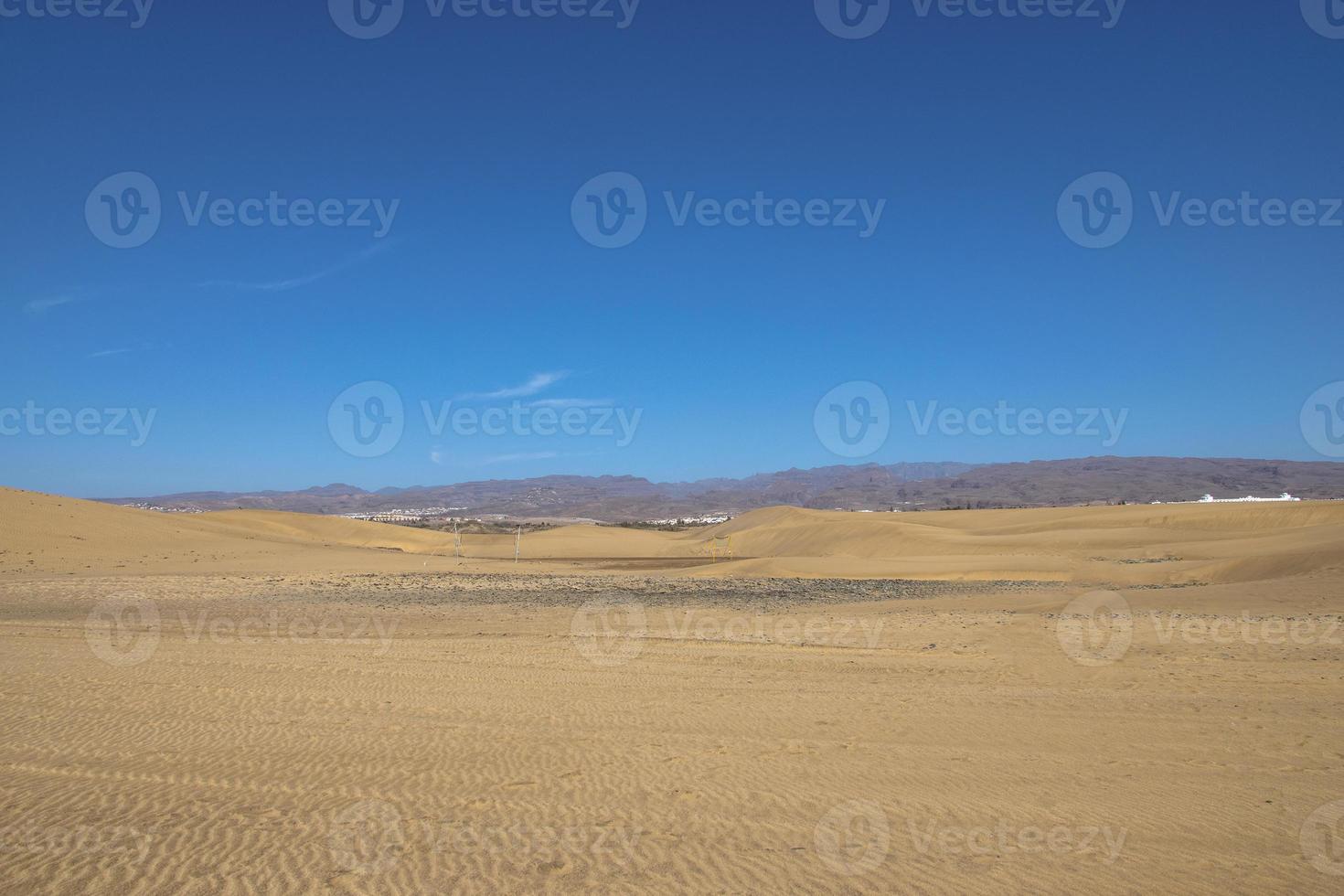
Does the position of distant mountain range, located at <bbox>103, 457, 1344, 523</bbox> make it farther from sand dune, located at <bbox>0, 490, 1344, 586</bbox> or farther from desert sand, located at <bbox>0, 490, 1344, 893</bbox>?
desert sand, located at <bbox>0, 490, 1344, 893</bbox>

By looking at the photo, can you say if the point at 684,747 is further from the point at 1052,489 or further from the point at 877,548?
the point at 1052,489

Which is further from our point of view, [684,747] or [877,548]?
[877,548]

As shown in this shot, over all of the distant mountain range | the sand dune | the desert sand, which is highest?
the distant mountain range

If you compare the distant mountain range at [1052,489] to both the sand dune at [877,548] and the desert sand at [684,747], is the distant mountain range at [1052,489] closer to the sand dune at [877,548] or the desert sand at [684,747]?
the sand dune at [877,548]

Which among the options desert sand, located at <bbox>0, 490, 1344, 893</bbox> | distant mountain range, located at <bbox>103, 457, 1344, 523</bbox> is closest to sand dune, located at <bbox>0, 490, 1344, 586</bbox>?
desert sand, located at <bbox>0, 490, 1344, 893</bbox>

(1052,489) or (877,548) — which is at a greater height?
(1052,489)

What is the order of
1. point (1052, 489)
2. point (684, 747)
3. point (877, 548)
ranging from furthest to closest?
point (1052, 489)
point (877, 548)
point (684, 747)

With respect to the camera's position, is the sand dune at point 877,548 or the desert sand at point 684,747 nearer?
the desert sand at point 684,747

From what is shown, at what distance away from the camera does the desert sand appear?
221 inches

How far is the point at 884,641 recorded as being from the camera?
49.5 ft

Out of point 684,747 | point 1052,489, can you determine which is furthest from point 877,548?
point 1052,489

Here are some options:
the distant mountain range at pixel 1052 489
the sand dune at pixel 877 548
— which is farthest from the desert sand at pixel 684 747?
the distant mountain range at pixel 1052 489

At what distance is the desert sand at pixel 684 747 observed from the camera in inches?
221

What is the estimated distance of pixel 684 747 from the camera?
8336 millimetres
